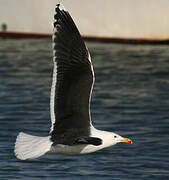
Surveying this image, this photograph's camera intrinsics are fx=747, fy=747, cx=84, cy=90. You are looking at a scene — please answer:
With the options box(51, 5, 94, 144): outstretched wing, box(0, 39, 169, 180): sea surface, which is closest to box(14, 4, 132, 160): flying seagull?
box(51, 5, 94, 144): outstretched wing

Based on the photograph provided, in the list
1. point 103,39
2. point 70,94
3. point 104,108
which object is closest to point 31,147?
point 70,94

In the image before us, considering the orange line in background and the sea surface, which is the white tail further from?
the orange line in background

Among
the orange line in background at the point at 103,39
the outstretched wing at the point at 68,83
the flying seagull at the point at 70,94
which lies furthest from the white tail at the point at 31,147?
the orange line in background at the point at 103,39

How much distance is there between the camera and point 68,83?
8.47 meters

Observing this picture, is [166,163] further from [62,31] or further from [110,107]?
[110,107]

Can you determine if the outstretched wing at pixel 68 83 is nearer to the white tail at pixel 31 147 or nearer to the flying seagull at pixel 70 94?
the flying seagull at pixel 70 94

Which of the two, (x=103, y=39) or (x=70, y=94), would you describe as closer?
(x=70, y=94)

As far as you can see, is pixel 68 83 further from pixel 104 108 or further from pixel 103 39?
pixel 103 39

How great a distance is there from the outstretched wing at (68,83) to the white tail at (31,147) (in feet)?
0.99

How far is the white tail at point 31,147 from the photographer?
7.72 meters

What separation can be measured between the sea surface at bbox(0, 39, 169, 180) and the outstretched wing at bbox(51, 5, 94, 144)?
777 millimetres

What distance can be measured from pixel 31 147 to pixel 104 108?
5218mm

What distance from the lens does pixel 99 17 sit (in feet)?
62.9

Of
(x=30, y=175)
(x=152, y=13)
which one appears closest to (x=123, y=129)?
(x=30, y=175)
